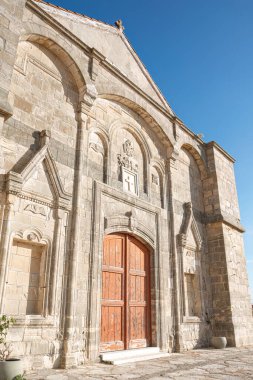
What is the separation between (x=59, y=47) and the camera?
22.6 ft

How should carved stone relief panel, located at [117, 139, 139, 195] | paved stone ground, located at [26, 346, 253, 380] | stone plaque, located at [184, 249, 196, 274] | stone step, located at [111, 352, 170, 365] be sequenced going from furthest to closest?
stone plaque, located at [184, 249, 196, 274] → carved stone relief panel, located at [117, 139, 139, 195] → stone step, located at [111, 352, 170, 365] → paved stone ground, located at [26, 346, 253, 380]

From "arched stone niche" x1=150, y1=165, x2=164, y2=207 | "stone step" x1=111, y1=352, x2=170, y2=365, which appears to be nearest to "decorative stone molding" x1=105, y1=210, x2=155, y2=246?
"arched stone niche" x1=150, y1=165, x2=164, y2=207

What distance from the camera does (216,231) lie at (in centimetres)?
1008

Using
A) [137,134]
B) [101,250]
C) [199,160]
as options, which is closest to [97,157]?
[137,134]

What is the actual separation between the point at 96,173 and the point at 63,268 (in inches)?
91.0

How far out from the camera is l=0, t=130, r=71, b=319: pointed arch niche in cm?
500

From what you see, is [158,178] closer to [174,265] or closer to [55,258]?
[174,265]

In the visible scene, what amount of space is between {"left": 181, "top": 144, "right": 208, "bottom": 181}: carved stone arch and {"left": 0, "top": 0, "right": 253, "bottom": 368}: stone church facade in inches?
3.0

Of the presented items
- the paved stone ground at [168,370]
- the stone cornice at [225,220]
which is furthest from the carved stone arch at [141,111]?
the paved stone ground at [168,370]

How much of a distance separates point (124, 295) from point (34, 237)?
2611mm

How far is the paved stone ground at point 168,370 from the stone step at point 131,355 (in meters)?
0.22

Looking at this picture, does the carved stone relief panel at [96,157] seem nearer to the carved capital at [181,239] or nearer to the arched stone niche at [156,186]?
the arched stone niche at [156,186]

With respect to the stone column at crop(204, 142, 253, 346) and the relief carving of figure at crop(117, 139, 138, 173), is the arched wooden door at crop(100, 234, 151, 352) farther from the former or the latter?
the stone column at crop(204, 142, 253, 346)

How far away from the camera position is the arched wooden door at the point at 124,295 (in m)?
6.50
